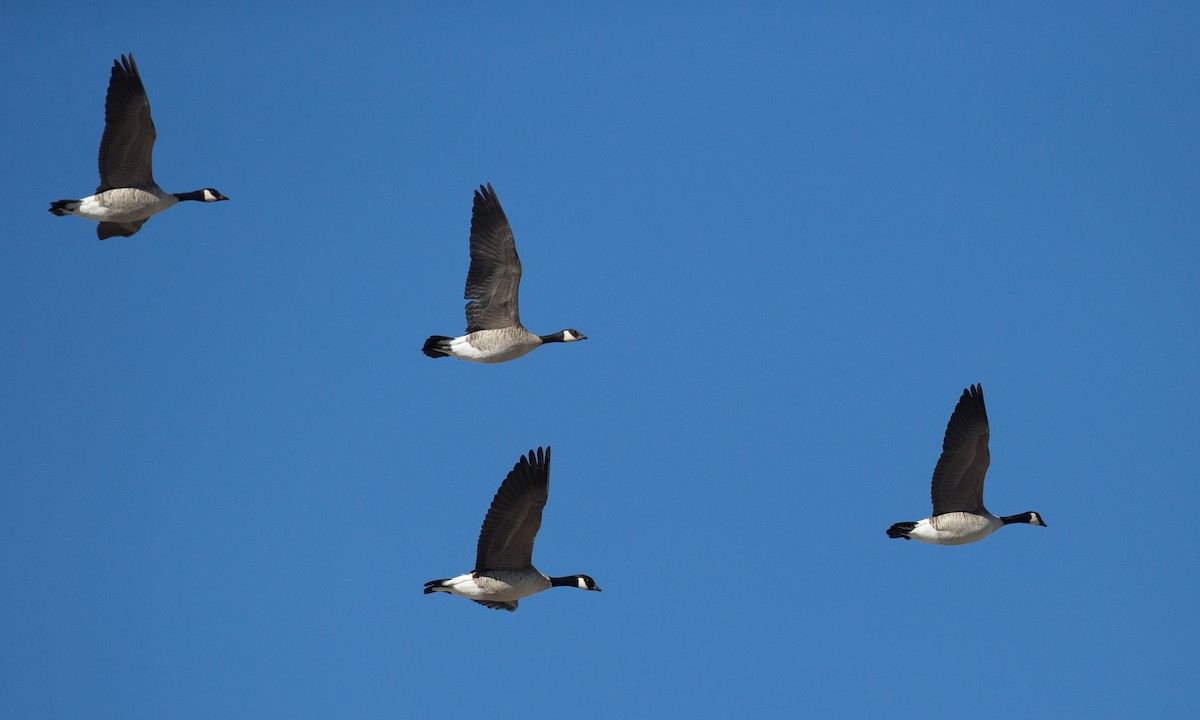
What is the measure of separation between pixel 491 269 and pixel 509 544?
13.3ft

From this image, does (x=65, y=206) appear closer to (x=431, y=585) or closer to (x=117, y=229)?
(x=117, y=229)

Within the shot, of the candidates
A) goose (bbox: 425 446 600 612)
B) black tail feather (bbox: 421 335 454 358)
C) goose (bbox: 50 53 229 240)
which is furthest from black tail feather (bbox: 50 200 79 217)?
A: goose (bbox: 425 446 600 612)

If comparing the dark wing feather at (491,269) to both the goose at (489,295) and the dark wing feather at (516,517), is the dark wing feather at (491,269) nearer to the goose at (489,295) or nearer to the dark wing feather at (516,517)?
the goose at (489,295)

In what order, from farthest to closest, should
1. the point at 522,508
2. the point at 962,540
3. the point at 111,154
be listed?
the point at 962,540 → the point at 111,154 → the point at 522,508

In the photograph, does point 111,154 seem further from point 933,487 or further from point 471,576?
point 933,487

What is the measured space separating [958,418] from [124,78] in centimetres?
1213

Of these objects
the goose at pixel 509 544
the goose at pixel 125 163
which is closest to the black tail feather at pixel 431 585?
the goose at pixel 509 544

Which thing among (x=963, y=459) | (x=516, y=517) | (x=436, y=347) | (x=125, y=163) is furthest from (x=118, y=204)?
(x=963, y=459)

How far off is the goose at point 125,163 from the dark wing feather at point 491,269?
4250 millimetres

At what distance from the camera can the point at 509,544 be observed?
21203 mm

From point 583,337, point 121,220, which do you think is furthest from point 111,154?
point 583,337

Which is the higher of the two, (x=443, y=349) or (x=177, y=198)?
(x=177, y=198)

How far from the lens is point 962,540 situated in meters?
24.0

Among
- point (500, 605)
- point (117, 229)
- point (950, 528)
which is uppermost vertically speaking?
point (117, 229)
